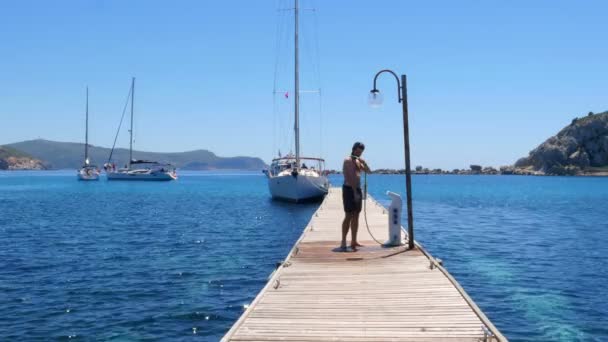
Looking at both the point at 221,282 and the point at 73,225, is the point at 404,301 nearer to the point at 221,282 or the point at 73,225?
the point at 221,282

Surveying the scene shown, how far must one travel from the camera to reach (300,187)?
4325 cm

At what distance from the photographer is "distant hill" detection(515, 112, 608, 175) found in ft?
584

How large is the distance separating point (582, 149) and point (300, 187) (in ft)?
548

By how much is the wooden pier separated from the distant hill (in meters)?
187

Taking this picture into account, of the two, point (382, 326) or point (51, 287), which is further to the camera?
point (51, 287)

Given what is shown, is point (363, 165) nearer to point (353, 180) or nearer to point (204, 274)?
point (353, 180)

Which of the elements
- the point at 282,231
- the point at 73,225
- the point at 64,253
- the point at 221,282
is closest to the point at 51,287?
the point at 221,282

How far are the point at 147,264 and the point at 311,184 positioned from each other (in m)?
26.0

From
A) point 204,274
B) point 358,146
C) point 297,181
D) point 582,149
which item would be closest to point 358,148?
point 358,146

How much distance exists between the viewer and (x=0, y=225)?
1199 inches

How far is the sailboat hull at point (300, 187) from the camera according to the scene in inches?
1700

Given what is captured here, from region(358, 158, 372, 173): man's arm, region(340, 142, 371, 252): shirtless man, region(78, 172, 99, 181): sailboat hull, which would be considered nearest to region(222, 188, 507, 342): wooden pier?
region(340, 142, 371, 252): shirtless man

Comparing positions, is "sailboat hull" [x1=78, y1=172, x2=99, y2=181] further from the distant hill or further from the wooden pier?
the distant hill

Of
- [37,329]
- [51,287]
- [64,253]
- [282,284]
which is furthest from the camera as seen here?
[64,253]
